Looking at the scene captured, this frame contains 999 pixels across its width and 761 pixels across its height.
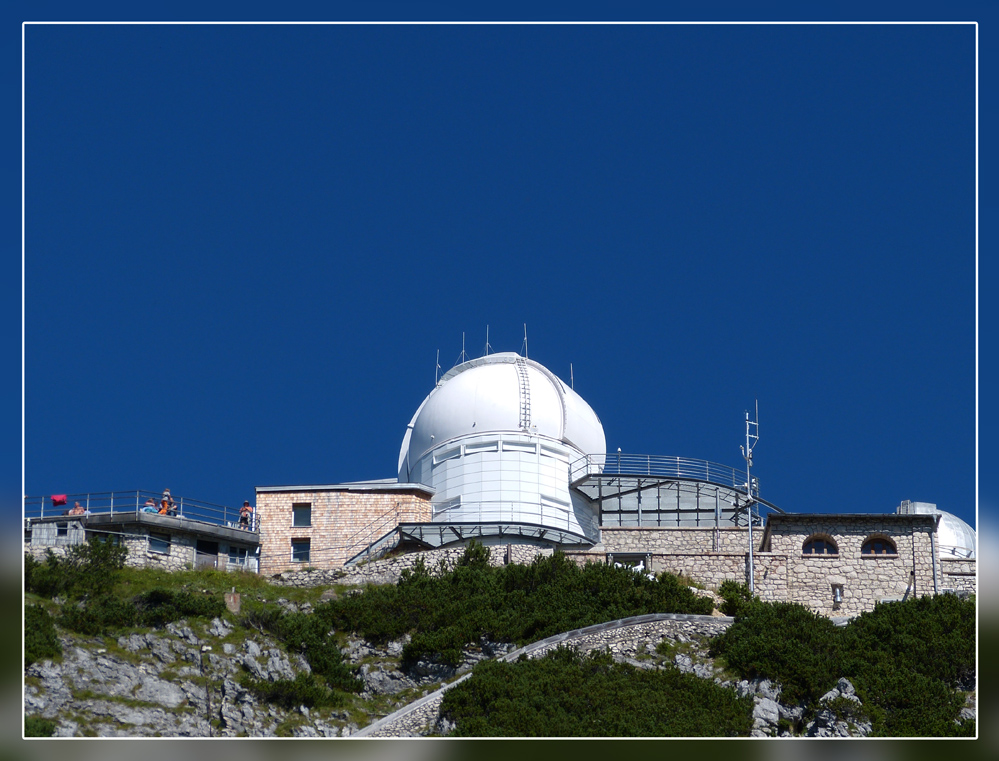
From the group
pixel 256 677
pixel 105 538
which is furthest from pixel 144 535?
pixel 256 677

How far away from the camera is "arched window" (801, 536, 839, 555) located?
41422 millimetres

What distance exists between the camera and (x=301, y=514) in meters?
44.6

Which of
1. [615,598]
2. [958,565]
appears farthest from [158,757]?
[958,565]

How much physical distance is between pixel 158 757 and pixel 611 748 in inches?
258

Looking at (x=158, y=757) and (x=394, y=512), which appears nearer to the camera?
(x=158, y=757)

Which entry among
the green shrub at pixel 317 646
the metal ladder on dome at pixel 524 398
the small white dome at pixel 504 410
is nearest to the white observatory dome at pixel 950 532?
the small white dome at pixel 504 410

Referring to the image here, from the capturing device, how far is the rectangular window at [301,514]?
44438 millimetres

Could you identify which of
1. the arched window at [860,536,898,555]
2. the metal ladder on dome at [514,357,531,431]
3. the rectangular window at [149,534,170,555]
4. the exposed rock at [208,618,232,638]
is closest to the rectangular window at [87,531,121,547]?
the rectangular window at [149,534,170,555]

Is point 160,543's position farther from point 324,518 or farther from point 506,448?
point 506,448

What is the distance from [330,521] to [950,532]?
→ 81.9 feet

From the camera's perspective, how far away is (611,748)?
776 inches

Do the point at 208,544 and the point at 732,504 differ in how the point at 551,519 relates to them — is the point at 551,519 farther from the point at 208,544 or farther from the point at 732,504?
the point at 208,544

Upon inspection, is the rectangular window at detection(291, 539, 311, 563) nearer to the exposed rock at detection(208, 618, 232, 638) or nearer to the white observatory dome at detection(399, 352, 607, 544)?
the white observatory dome at detection(399, 352, 607, 544)

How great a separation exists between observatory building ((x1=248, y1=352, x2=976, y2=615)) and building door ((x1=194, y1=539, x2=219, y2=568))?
150 cm
